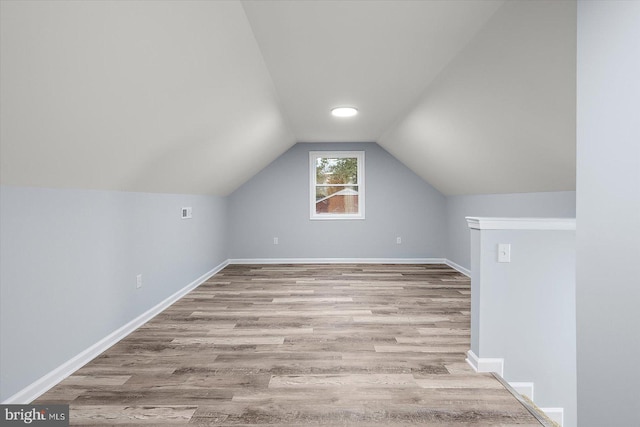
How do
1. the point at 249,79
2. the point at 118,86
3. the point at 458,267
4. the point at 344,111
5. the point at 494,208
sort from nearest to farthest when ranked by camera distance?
1. the point at 118,86
2. the point at 249,79
3. the point at 344,111
4. the point at 494,208
5. the point at 458,267

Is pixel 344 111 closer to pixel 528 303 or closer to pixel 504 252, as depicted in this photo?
pixel 504 252

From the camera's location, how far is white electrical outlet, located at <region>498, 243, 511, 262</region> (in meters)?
2.31

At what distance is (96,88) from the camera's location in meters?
1.68

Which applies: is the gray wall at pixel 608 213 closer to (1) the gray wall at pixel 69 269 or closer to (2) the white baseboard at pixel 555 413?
(2) the white baseboard at pixel 555 413

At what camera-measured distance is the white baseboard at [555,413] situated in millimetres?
2391

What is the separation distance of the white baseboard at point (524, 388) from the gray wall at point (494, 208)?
5.24 feet

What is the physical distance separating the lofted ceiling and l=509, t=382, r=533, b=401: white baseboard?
5.51 ft

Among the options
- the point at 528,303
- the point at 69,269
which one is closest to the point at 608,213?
the point at 528,303

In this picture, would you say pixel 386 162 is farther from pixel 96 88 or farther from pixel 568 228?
pixel 96 88

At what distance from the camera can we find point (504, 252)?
2.31 m

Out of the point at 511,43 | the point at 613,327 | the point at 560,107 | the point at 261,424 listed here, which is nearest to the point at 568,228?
the point at 560,107

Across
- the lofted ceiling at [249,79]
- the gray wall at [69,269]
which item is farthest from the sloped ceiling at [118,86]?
the gray wall at [69,269]

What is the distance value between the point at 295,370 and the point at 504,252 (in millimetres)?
1621

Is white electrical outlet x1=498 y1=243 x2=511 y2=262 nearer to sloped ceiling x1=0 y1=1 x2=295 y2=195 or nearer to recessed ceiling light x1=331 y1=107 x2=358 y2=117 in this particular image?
sloped ceiling x1=0 y1=1 x2=295 y2=195
